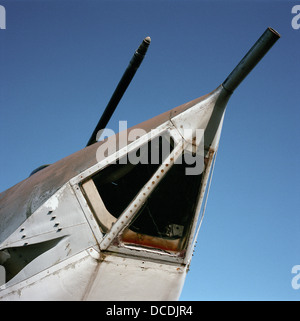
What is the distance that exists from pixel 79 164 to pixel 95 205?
23.1 inches

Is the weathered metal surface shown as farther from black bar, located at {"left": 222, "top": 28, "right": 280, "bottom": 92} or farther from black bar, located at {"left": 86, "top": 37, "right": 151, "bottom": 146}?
black bar, located at {"left": 86, "top": 37, "right": 151, "bottom": 146}

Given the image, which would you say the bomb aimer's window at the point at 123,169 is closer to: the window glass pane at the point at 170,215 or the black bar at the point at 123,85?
the window glass pane at the point at 170,215

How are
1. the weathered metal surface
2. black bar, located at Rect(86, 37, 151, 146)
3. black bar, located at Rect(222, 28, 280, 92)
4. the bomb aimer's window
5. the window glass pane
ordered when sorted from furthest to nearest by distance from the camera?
black bar, located at Rect(86, 37, 151, 146) < the window glass pane < the bomb aimer's window < black bar, located at Rect(222, 28, 280, 92) < the weathered metal surface

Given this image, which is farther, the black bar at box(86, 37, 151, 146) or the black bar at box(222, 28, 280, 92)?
the black bar at box(86, 37, 151, 146)

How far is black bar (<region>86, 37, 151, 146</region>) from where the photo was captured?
668 cm

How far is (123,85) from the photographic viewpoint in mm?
7875

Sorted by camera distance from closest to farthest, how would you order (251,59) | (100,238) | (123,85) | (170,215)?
1. (100,238)
2. (251,59)
3. (170,215)
4. (123,85)

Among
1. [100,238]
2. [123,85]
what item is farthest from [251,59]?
[123,85]

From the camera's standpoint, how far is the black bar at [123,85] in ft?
21.9

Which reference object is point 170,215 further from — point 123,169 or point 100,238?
point 100,238

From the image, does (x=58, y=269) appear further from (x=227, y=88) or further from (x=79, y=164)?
(x=227, y=88)

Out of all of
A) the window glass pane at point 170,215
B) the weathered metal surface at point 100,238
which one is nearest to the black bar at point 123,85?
the weathered metal surface at point 100,238

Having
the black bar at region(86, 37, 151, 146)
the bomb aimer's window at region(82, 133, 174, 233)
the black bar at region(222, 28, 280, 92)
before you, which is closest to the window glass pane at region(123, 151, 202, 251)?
the bomb aimer's window at region(82, 133, 174, 233)
